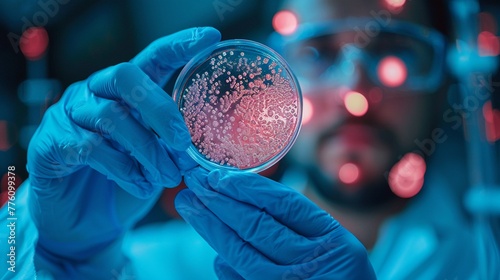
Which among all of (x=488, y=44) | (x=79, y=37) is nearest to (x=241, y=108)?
(x=79, y=37)

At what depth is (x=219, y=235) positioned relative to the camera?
1016mm

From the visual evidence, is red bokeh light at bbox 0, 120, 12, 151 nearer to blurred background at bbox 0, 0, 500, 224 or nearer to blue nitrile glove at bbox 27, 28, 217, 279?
blurred background at bbox 0, 0, 500, 224

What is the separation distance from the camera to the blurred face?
6.33 feet

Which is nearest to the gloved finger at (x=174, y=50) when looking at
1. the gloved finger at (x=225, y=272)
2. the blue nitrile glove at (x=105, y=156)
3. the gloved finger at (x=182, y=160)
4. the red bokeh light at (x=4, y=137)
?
the blue nitrile glove at (x=105, y=156)

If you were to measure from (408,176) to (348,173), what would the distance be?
54 centimetres

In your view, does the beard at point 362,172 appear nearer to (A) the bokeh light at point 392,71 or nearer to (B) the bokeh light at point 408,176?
(B) the bokeh light at point 408,176

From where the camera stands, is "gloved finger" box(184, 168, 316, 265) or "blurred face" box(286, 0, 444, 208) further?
"blurred face" box(286, 0, 444, 208)

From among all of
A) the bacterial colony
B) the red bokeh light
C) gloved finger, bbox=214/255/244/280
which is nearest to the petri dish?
the bacterial colony

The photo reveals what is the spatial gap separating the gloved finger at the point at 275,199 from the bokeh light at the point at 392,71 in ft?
4.19

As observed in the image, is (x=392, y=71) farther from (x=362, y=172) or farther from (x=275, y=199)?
(x=275, y=199)

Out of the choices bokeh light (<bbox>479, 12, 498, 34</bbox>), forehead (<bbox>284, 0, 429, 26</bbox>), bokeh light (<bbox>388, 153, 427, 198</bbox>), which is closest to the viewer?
forehead (<bbox>284, 0, 429, 26</bbox>)

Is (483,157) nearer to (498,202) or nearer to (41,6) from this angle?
(498,202)

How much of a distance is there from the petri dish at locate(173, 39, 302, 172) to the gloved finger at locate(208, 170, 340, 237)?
6 cm

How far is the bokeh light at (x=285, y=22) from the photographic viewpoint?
1.97 meters
